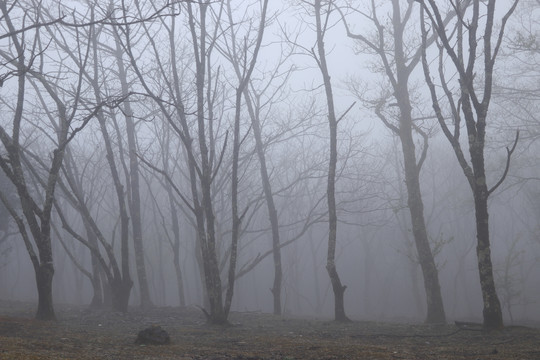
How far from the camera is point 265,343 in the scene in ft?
21.8

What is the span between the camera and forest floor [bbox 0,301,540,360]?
17.2 feet

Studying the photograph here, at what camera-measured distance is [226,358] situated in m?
5.09

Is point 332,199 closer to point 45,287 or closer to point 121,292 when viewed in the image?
point 121,292

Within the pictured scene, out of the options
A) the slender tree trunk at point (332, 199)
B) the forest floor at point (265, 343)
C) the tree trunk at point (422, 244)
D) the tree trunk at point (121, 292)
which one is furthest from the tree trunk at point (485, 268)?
the tree trunk at point (121, 292)

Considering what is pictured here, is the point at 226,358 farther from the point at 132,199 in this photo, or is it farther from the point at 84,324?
the point at 132,199

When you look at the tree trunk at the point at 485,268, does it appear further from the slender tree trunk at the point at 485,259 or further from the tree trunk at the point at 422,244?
the tree trunk at the point at 422,244

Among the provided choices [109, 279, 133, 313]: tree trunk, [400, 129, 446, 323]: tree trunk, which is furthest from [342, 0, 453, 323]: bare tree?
[109, 279, 133, 313]: tree trunk

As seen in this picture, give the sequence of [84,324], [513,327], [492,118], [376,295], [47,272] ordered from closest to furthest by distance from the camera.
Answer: [513,327], [47,272], [84,324], [492,118], [376,295]

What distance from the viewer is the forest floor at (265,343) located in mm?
5230

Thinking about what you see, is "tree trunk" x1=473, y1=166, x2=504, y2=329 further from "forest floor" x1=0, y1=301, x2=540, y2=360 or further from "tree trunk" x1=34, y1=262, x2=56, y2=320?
"tree trunk" x1=34, y1=262, x2=56, y2=320

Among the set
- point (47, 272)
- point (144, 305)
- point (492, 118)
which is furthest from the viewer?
point (492, 118)

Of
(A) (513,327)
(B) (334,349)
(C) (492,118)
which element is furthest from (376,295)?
(B) (334,349)

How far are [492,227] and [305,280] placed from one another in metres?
17.2

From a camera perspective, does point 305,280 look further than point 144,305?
Yes
